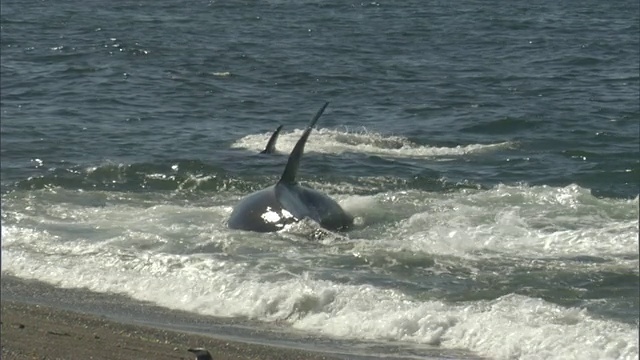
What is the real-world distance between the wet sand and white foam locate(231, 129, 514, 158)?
1056 centimetres

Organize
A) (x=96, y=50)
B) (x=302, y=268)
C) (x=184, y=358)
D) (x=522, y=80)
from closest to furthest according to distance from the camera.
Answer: (x=184, y=358), (x=302, y=268), (x=522, y=80), (x=96, y=50)

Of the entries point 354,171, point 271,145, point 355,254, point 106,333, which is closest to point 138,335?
point 106,333

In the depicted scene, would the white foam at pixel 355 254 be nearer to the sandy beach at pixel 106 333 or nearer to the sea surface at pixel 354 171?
the sea surface at pixel 354 171

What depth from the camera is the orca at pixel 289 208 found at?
15.1 m

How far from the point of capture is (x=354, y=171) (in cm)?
1978

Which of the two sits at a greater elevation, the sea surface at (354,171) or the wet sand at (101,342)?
the wet sand at (101,342)

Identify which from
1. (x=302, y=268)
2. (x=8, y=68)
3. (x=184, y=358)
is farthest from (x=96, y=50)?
(x=184, y=358)

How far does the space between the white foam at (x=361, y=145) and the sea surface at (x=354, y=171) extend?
0.08 m

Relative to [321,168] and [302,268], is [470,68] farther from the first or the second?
[302,268]

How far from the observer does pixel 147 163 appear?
20219 millimetres

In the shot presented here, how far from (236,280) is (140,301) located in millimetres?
934

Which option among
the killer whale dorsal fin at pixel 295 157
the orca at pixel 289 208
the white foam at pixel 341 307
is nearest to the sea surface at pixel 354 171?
the white foam at pixel 341 307

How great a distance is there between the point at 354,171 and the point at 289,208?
4.62m

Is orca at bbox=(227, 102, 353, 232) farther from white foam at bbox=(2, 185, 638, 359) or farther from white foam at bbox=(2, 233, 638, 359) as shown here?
white foam at bbox=(2, 233, 638, 359)
